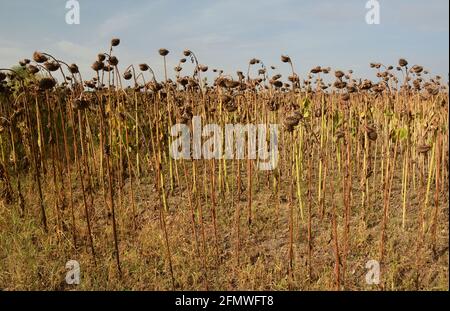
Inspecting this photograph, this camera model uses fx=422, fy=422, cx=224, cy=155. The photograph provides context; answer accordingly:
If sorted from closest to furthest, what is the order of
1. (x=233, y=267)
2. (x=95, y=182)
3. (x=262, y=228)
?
(x=233, y=267) < (x=262, y=228) < (x=95, y=182)

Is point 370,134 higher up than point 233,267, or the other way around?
point 370,134

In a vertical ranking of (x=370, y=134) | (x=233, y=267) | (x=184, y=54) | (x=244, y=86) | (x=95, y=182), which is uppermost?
(x=184, y=54)

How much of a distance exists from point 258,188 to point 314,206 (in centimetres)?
71

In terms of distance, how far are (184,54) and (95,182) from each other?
2.14 meters

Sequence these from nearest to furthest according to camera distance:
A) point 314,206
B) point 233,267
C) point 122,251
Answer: point 233,267, point 122,251, point 314,206

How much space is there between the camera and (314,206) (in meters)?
3.94

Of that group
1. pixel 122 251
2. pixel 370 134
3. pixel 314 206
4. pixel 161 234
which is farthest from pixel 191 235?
pixel 370 134
